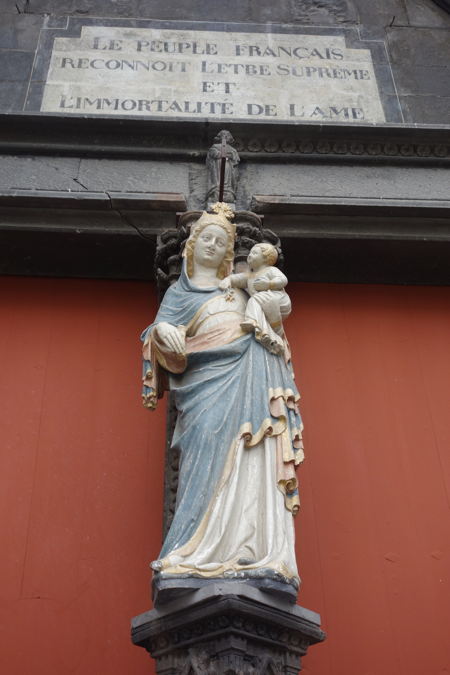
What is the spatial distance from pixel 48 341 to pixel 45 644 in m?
2.03

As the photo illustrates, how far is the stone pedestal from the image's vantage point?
9.80ft

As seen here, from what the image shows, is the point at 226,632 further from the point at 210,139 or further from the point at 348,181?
the point at 210,139

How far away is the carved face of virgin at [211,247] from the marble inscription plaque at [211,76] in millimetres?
1611

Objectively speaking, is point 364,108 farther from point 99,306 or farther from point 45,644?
point 45,644

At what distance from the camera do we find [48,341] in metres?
5.28

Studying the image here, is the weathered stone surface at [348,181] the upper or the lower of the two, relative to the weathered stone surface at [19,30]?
lower

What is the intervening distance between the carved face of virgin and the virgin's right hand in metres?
0.66

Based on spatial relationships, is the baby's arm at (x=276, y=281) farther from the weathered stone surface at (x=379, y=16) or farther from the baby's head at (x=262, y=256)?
the weathered stone surface at (x=379, y=16)

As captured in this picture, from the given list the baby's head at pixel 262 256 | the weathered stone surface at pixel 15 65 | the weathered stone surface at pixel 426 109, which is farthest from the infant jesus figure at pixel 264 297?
the weathered stone surface at pixel 15 65

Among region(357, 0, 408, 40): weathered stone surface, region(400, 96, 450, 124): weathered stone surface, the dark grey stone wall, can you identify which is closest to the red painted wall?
region(400, 96, 450, 124): weathered stone surface

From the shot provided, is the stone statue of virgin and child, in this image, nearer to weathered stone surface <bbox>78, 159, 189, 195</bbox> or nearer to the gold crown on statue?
the gold crown on statue

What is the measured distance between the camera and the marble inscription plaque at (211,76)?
605 centimetres

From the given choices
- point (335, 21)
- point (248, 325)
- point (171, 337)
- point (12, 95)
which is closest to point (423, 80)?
point (335, 21)

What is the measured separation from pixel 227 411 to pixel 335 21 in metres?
4.62
